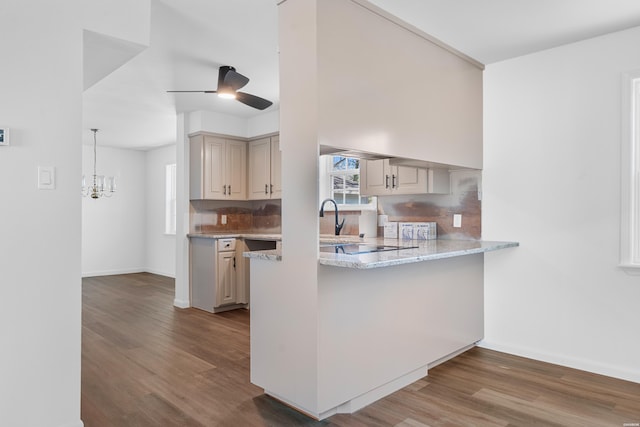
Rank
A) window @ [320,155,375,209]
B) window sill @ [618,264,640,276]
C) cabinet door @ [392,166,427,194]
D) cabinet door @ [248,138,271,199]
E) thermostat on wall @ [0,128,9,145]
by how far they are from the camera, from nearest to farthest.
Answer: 1. thermostat on wall @ [0,128,9,145]
2. window sill @ [618,264,640,276]
3. cabinet door @ [392,166,427,194]
4. window @ [320,155,375,209]
5. cabinet door @ [248,138,271,199]

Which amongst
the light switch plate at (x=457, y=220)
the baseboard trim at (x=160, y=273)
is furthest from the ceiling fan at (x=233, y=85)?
the baseboard trim at (x=160, y=273)

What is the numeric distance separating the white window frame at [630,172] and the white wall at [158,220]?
682 centimetres

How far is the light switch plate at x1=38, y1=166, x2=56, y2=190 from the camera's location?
2098 mm

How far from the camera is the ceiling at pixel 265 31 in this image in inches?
101

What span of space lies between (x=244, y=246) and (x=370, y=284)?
123 inches

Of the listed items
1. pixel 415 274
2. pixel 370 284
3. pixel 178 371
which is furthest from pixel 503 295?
pixel 178 371

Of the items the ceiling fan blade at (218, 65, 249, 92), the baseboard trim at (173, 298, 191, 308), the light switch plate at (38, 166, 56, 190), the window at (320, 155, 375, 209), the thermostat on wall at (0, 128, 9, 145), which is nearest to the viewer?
the thermostat on wall at (0, 128, 9, 145)

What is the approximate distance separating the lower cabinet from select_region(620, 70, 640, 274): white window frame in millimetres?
4029

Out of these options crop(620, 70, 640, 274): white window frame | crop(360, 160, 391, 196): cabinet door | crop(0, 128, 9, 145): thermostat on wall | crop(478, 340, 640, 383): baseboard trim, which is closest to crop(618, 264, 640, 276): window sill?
crop(620, 70, 640, 274): white window frame

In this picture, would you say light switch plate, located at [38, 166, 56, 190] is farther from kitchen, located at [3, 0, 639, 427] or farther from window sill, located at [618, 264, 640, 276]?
window sill, located at [618, 264, 640, 276]

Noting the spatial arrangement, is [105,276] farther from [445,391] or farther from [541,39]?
[541,39]

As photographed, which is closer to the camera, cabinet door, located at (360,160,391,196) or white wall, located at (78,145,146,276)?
cabinet door, located at (360,160,391,196)

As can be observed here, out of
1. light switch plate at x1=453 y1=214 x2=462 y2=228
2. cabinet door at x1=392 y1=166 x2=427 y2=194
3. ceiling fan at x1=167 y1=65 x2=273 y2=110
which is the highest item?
ceiling fan at x1=167 y1=65 x2=273 y2=110

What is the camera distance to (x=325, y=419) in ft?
7.77
